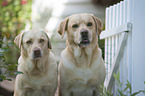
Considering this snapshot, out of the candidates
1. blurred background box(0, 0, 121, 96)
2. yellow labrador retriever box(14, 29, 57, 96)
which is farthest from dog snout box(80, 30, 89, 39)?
blurred background box(0, 0, 121, 96)

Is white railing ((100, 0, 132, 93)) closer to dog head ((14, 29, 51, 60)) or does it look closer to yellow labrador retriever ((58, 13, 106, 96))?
yellow labrador retriever ((58, 13, 106, 96))

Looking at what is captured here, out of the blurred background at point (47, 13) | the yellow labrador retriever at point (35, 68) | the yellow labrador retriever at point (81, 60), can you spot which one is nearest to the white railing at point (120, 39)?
the yellow labrador retriever at point (81, 60)

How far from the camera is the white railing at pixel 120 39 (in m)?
2.80

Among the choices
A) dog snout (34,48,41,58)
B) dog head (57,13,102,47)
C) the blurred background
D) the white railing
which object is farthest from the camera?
the blurred background

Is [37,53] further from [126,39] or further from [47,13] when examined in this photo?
[47,13]

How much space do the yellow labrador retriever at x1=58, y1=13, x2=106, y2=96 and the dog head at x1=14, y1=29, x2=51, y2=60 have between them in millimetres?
291

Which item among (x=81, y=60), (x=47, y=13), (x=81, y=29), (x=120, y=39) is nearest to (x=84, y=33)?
(x=81, y=29)

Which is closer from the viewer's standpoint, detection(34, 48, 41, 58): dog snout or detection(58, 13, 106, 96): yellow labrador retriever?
detection(34, 48, 41, 58): dog snout

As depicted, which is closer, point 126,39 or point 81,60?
point 81,60

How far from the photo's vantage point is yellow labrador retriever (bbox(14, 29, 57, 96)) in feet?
8.12

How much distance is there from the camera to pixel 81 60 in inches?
104

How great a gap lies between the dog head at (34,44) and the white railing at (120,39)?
1090 millimetres

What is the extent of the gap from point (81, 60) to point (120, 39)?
72cm

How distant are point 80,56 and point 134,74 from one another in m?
0.72
